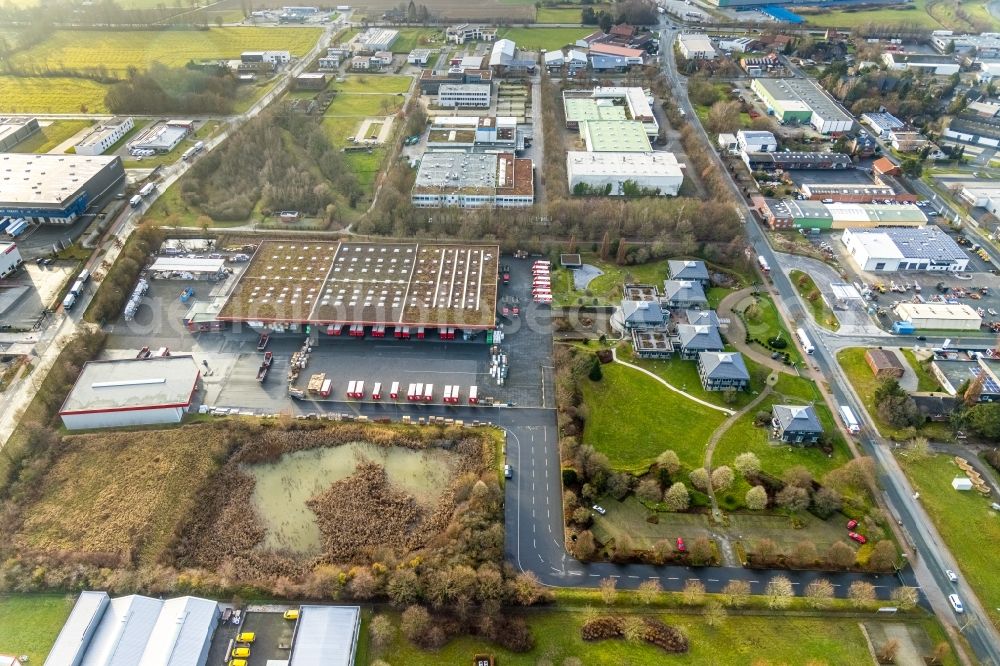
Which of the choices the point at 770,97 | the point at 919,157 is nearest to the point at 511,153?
the point at 770,97

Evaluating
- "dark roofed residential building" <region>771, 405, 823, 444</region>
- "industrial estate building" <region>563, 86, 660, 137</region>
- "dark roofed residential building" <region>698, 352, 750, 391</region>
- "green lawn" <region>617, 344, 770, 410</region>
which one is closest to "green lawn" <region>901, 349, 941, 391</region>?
"dark roofed residential building" <region>771, 405, 823, 444</region>

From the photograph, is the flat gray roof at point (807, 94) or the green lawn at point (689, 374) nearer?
the green lawn at point (689, 374)

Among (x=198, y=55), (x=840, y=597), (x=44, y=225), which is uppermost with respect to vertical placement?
(x=198, y=55)

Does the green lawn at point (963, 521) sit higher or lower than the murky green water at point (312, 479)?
lower

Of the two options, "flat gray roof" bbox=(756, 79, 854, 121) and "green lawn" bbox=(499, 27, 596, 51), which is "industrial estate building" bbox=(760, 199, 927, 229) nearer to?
"flat gray roof" bbox=(756, 79, 854, 121)

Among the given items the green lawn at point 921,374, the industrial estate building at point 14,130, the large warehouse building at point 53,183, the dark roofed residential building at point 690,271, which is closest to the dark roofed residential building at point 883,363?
the green lawn at point 921,374

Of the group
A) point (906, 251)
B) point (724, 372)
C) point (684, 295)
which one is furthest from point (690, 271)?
point (906, 251)

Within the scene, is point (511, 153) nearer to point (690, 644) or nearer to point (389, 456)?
point (389, 456)

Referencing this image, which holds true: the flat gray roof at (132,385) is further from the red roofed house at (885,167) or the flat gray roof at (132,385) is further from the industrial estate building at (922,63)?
the industrial estate building at (922,63)
